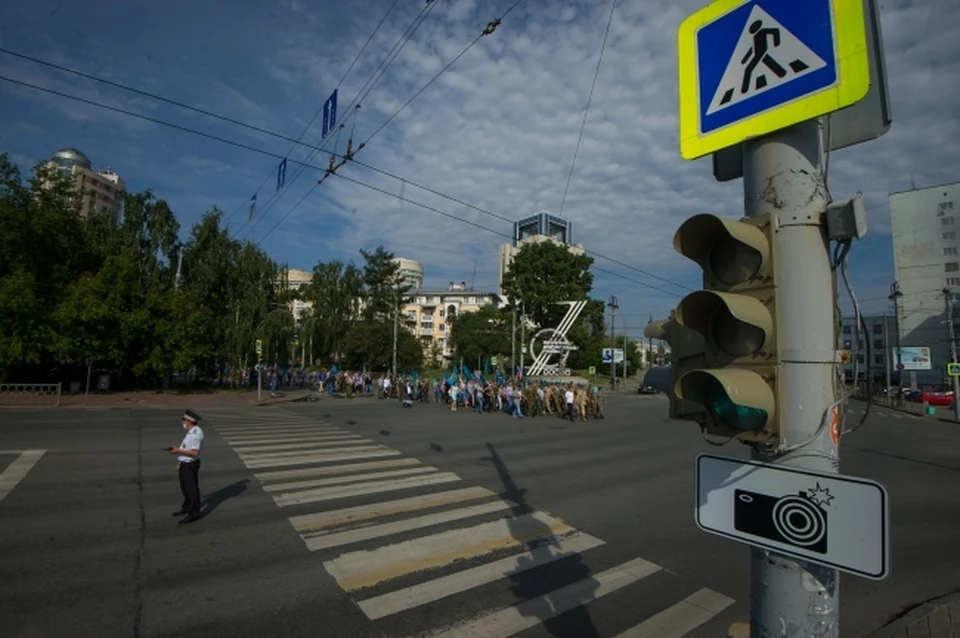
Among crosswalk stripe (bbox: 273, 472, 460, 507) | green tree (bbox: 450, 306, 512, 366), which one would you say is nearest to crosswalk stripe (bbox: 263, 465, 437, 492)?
crosswalk stripe (bbox: 273, 472, 460, 507)

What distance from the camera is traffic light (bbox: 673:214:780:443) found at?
185 cm

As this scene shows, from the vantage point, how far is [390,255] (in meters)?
69.4

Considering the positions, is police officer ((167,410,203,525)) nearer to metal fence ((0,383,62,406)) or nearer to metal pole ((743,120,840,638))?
metal pole ((743,120,840,638))

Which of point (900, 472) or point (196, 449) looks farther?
point (900, 472)

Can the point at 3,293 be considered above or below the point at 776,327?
above

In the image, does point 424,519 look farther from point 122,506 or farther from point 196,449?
point 122,506

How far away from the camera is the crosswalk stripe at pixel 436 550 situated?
5512 millimetres

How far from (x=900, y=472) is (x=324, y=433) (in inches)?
597

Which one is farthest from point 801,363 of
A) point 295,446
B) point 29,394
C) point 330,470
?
point 29,394

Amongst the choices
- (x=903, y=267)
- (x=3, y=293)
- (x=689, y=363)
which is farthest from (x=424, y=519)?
(x=903, y=267)

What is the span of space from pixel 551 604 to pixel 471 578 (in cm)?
95

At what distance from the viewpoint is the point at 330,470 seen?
10.5 meters

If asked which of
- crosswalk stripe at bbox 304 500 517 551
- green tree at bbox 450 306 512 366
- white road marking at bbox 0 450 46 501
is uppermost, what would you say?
green tree at bbox 450 306 512 366

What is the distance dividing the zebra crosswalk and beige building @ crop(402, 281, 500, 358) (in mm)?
99214
